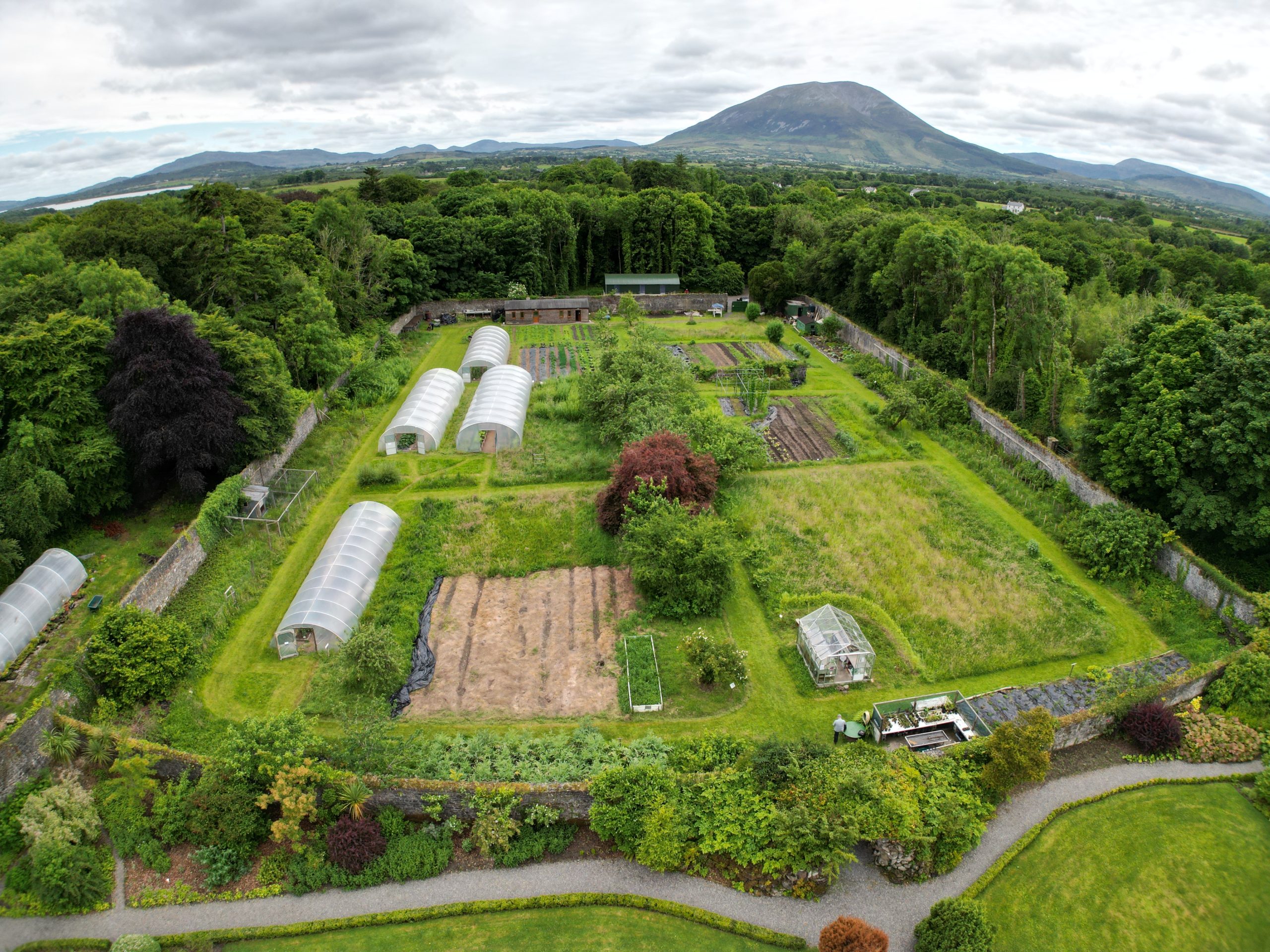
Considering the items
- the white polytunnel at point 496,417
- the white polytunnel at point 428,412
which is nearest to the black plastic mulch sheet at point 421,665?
the white polytunnel at point 496,417

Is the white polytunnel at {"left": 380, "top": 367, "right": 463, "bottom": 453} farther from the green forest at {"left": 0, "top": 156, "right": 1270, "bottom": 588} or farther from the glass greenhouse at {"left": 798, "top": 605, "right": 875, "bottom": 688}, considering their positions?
the glass greenhouse at {"left": 798, "top": 605, "right": 875, "bottom": 688}

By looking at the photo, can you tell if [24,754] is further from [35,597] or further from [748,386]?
[748,386]

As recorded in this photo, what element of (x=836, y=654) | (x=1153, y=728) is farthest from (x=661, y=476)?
(x=1153, y=728)

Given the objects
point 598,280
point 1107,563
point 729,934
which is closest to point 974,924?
point 729,934

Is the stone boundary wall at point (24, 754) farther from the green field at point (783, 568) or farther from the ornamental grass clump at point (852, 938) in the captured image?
the ornamental grass clump at point (852, 938)

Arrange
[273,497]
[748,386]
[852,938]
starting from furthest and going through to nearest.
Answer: [748,386], [273,497], [852,938]
